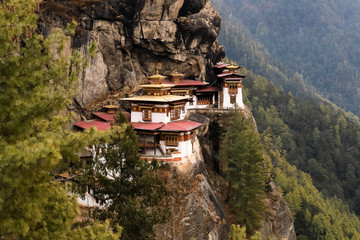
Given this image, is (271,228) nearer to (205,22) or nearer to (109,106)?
(109,106)

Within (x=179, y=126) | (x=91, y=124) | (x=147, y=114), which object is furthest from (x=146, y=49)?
(x=179, y=126)

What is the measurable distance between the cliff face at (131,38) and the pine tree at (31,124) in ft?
Result: 73.9

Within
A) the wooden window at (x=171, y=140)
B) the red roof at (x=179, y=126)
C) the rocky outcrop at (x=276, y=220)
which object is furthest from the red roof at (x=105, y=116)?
the rocky outcrop at (x=276, y=220)

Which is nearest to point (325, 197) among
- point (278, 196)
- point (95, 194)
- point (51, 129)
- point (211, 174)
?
point (278, 196)

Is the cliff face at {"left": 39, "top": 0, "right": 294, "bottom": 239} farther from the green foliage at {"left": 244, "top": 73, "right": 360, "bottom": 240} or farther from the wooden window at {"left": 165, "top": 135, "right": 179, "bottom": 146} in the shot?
the green foliage at {"left": 244, "top": 73, "right": 360, "bottom": 240}

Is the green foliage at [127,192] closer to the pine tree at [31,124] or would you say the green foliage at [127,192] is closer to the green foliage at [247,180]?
the pine tree at [31,124]

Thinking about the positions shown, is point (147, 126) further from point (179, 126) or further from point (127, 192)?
point (127, 192)

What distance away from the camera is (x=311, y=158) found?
295 feet

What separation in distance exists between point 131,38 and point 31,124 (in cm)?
2732

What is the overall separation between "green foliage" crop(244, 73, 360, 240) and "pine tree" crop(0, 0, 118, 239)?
50.1 m

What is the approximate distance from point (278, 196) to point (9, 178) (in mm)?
32316

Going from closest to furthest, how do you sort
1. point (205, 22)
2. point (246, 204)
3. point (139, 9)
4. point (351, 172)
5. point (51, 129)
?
point (51, 129), point (246, 204), point (139, 9), point (205, 22), point (351, 172)

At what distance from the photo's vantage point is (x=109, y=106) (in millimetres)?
31453

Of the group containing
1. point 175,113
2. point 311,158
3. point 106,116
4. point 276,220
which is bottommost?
point 311,158
